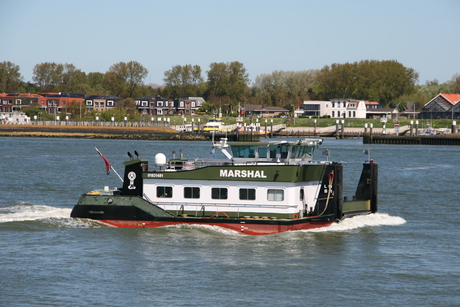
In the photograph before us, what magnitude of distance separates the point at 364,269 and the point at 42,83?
184 m

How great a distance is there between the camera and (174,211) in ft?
92.3

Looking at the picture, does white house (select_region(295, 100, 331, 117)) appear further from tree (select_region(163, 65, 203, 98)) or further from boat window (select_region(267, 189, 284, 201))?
boat window (select_region(267, 189, 284, 201))

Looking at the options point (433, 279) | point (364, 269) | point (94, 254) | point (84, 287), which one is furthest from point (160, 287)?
point (433, 279)

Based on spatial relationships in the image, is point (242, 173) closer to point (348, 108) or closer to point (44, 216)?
point (44, 216)

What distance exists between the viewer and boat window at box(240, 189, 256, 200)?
27312 mm

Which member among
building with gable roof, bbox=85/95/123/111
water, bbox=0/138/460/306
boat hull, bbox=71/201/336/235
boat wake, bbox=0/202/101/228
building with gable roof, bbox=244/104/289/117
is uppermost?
building with gable roof, bbox=85/95/123/111

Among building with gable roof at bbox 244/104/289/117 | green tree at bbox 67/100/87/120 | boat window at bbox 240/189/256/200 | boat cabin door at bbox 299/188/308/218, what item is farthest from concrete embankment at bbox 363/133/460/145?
boat window at bbox 240/189/256/200

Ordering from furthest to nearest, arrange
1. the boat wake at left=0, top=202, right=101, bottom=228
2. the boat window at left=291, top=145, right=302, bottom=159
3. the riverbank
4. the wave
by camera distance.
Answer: the riverbank < the boat wake at left=0, top=202, right=101, bottom=228 < the boat window at left=291, top=145, right=302, bottom=159 < the wave

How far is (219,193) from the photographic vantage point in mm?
27609

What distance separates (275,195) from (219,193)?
245cm

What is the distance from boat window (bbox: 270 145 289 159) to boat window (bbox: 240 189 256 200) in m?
2.11

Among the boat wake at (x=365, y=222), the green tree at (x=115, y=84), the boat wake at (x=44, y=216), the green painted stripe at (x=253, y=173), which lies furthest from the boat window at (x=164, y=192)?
the green tree at (x=115, y=84)

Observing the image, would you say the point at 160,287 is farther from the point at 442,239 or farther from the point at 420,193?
the point at 420,193

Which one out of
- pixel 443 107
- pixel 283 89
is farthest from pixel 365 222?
pixel 283 89
